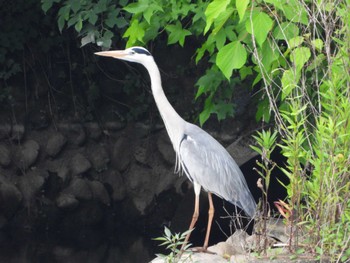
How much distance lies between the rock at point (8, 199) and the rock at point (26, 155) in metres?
0.27

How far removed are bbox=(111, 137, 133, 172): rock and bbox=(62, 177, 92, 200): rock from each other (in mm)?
376

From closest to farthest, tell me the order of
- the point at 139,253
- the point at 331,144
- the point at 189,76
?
the point at 331,144 → the point at 139,253 → the point at 189,76

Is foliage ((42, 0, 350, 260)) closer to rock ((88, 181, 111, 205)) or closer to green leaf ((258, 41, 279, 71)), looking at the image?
green leaf ((258, 41, 279, 71))

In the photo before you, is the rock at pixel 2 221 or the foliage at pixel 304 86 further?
the rock at pixel 2 221

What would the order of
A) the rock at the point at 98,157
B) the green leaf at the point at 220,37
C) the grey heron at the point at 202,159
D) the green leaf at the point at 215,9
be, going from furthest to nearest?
the rock at the point at 98,157, the grey heron at the point at 202,159, the green leaf at the point at 220,37, the green leaf at the point at 215,9

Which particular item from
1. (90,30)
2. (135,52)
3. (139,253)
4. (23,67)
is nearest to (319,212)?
(135,52)

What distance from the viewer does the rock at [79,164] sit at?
888cm

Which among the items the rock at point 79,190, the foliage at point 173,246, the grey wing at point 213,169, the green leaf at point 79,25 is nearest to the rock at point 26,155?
the rock at point 79,190

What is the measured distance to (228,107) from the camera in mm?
6574

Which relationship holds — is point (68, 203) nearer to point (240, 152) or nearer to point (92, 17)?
point (240, 152)

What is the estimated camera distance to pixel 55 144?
8891mm

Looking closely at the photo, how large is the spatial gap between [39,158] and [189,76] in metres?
1.62

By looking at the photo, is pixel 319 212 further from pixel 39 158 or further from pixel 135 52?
pixel 39 158

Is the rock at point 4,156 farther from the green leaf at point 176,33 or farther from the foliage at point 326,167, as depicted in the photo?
the foliage at point 326,167
